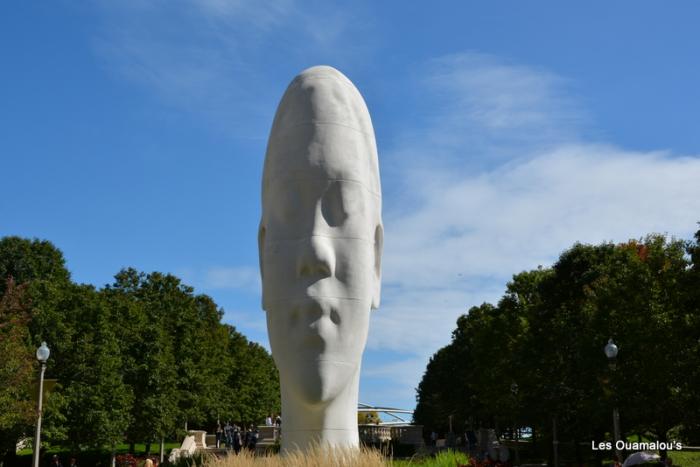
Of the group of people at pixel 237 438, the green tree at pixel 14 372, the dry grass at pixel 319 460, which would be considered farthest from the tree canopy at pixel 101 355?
the dry grass at pixel 319 460

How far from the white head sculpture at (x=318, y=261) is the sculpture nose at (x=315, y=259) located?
0.02 metres

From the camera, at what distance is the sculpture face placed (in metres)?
17.3

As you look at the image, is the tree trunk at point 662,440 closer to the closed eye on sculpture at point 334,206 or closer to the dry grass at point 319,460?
the closed eye on sculpture at point 334,206

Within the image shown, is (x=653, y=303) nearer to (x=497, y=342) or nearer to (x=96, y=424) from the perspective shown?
(x=497, y=342)

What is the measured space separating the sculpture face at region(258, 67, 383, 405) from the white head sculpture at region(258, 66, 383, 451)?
22mm

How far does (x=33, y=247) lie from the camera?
164ft

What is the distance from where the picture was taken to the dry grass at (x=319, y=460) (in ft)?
34.8

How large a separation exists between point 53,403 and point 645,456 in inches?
849

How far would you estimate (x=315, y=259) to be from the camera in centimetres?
1738

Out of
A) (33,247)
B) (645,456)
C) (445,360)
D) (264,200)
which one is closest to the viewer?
(264,200)

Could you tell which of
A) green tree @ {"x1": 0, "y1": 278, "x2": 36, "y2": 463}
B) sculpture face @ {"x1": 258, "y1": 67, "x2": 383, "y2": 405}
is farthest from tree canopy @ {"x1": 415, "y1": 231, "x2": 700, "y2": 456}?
green tree @ {"x1": 0, "y1": 278, "x2": 36, "y2": 463}

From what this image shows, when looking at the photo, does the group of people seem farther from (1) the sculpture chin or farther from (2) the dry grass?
(2) the dry grass

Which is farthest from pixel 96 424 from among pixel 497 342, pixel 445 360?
pixel 445 360

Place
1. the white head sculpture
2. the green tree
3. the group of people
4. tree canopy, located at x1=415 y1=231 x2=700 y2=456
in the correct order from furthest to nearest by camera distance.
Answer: the group of people < the green tree < tree canopy, located at x1=415 y1=231 x2=700 y2=456 < the white head sculpture
